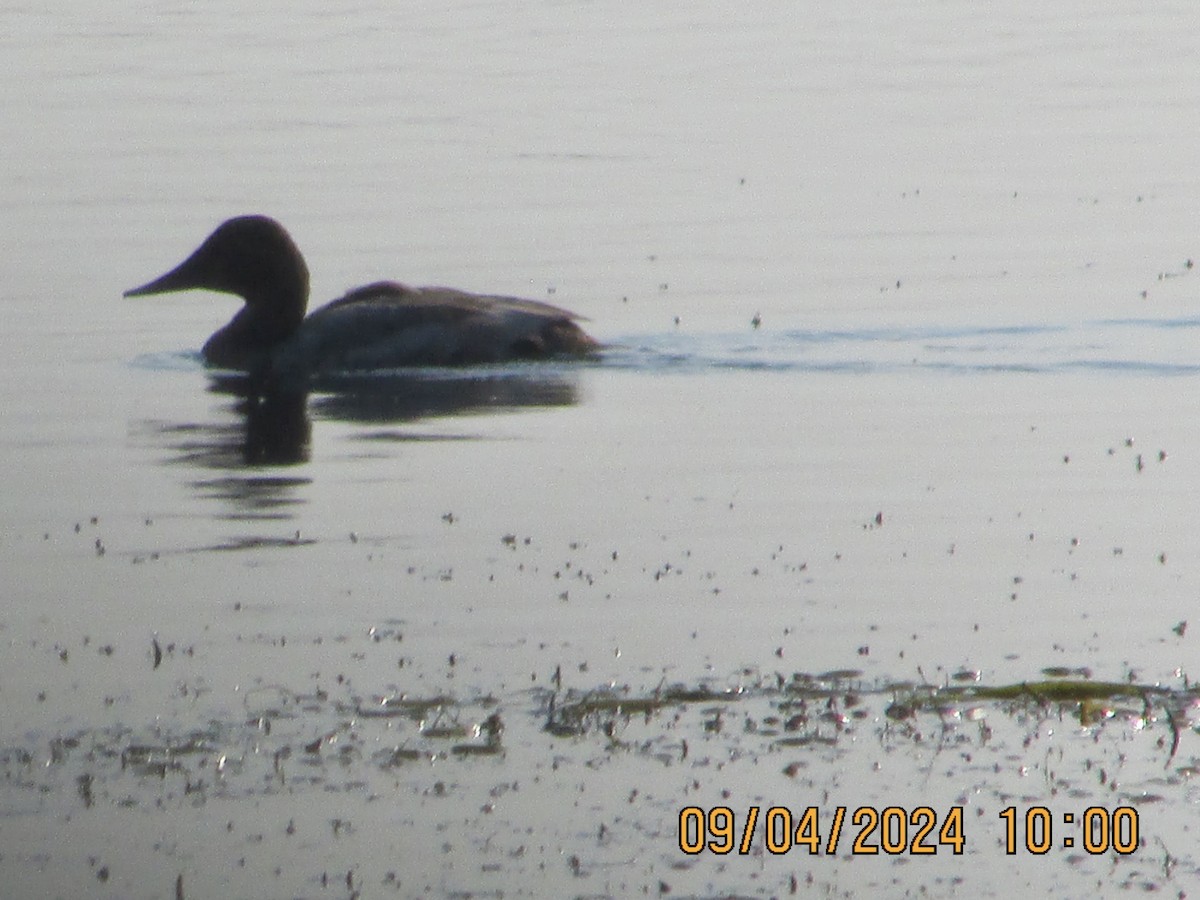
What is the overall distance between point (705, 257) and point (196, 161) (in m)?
7.05

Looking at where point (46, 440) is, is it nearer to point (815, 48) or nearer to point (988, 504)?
point (988, 504)

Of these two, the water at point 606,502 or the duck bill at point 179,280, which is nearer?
the water at point 606,502

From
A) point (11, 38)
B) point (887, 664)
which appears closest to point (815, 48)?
point (11, 38)

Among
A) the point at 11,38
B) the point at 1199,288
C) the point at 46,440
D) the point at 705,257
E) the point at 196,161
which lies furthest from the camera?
the point at 11,38

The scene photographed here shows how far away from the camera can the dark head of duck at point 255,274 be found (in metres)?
16.6

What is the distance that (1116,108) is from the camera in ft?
90.9

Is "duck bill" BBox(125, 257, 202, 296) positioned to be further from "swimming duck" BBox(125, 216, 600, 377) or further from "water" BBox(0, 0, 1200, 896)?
"swimming duck" BBox(125, 216, 600, 377)

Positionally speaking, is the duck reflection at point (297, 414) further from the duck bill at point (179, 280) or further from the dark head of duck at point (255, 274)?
the duck bill at point (179, 280)
